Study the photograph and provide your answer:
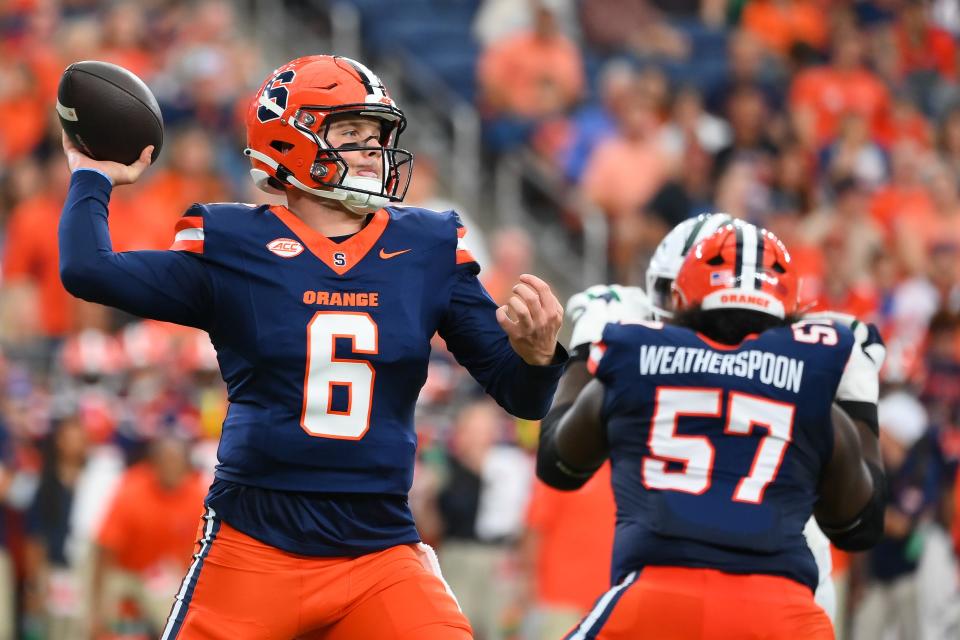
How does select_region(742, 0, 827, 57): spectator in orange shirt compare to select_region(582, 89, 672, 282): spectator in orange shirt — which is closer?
select_region(582, 89, 672, 282): spectator in orange shirt

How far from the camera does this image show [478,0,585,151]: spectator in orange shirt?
41.7 feet

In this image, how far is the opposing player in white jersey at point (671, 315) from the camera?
4.88m

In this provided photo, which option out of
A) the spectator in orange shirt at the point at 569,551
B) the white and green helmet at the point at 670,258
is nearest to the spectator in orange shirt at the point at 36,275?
the spectator in orange shirt at the point at 569,551

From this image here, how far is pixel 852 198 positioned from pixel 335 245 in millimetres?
8358

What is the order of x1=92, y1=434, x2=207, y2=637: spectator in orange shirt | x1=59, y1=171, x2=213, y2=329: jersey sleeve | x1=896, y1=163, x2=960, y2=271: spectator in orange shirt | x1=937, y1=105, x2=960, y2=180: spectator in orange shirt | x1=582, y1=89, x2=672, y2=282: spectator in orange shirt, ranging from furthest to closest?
x1=937, y1=105, x2=960, y2=180: spectator in orange shirt → x1=582, y1=89, x2=672, y2=282: spectator in orange shirt → x1=896, y1=163, x2=960, y2=271: spectator in orange shirt → x1=92, y1=434, x2=207, y2=637: spectator in orange shirt → x1=59, y1=171, x2=213, y2=329: jersey sleeve

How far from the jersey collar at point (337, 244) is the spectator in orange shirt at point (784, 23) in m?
10.9

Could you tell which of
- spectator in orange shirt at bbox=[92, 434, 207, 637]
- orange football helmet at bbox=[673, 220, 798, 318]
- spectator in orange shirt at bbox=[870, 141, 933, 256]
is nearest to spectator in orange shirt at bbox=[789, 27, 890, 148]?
spectator in orange shirt at bbox=[870, 141, 933, 256]

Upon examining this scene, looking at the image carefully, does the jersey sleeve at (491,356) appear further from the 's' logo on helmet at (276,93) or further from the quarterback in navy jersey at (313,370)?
the 's' logo on helmet at (276,93)

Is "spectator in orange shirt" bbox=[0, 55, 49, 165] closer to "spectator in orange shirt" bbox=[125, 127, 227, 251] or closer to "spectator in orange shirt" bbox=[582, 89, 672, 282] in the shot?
"spectator in orange shirt" bbox=[125, 127, 227, 251]

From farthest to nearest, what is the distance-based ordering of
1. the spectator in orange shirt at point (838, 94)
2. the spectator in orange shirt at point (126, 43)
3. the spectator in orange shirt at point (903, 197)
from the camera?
the spectator in orange shirt at point (838, 94) < the spectator in orange shirt at point (903, 197) < the spectator in orange shirt at point (126, 43)

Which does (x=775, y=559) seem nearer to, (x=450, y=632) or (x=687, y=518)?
(x=687, y=518)

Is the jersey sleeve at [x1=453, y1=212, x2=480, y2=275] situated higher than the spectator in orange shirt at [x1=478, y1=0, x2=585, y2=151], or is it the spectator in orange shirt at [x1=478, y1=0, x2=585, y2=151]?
the spectator in orange shirt at [x1=478, y1=0, x2=585, y2=151]

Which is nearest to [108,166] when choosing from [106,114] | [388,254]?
[106,114]

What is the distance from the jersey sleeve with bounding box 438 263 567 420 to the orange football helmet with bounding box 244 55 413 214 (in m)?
0.32
